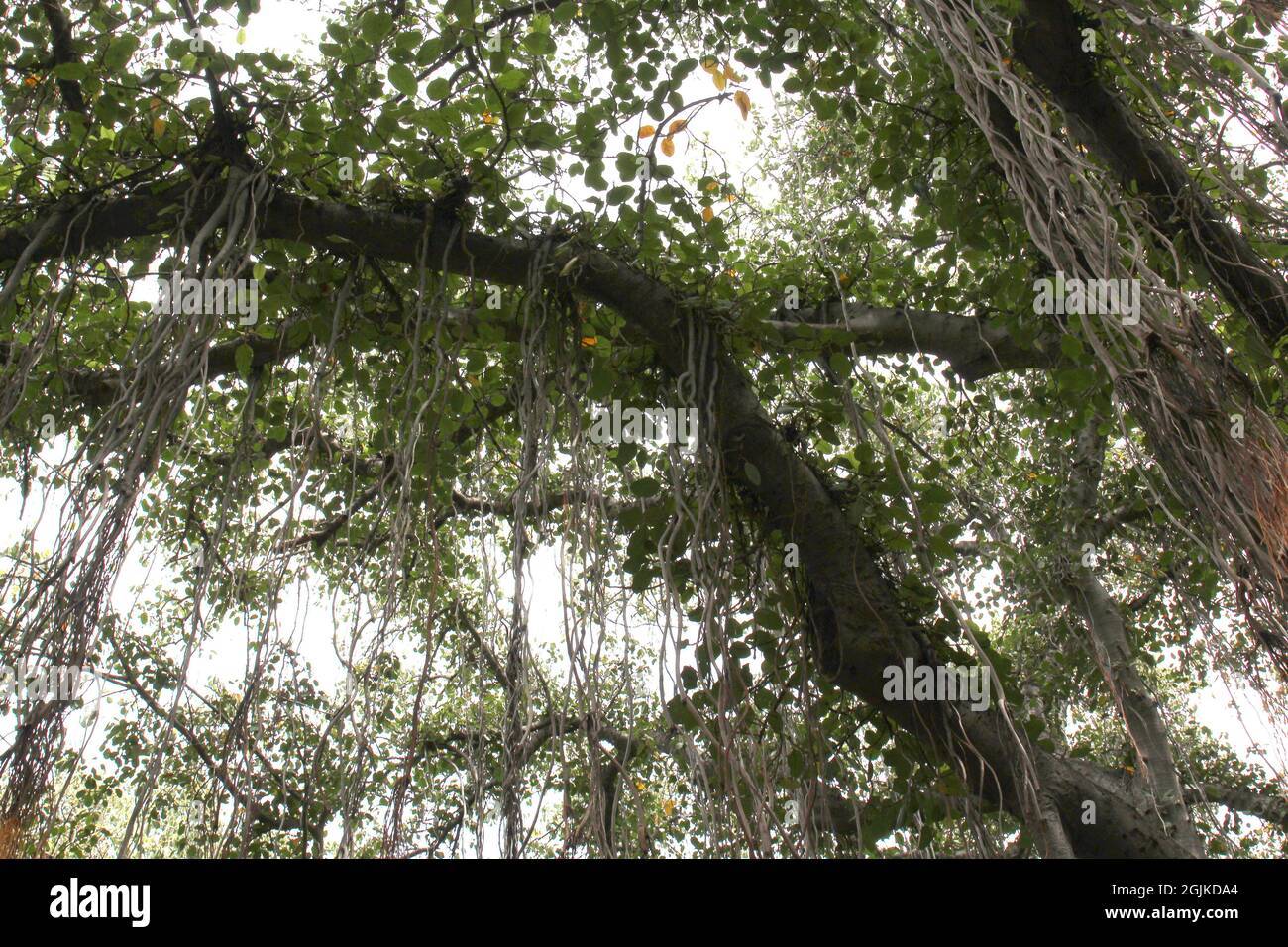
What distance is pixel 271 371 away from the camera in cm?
249

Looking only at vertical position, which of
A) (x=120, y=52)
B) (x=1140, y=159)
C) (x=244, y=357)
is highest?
(x=120, y=52)

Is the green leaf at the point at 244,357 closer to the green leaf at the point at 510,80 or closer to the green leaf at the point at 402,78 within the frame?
the green leaf at the point at 402,78

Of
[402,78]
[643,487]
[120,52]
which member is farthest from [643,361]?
[120,52]

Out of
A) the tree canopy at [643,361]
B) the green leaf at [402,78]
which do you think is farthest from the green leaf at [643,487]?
the green leaf at [402,78]

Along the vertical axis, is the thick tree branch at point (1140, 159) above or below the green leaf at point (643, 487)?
above

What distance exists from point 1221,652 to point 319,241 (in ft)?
6.64

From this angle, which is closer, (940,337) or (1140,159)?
(1140,159)

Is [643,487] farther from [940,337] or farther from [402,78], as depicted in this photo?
[940,337]

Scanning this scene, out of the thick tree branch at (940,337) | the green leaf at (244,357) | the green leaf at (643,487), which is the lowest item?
the green leaf at (643,487)

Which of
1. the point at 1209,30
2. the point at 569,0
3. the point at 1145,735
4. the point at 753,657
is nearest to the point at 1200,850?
the point at 1145,735

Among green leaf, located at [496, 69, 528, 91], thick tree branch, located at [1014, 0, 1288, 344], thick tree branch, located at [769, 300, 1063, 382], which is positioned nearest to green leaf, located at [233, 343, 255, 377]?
green leaf, located at [496, 69, 528, 91]

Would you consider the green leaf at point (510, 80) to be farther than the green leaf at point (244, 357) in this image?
No

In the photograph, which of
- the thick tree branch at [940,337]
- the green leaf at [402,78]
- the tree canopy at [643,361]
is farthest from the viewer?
the thick tree branch at [940,337]
